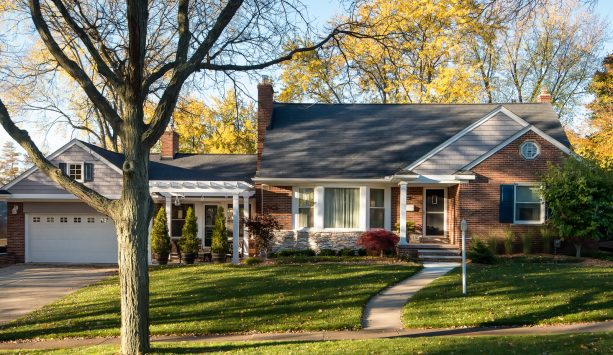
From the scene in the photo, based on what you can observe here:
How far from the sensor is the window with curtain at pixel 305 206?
20.9 metres

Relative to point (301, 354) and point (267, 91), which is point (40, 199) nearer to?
point (267, 91)

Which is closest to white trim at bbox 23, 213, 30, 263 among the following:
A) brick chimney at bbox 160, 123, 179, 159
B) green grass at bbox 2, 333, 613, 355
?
brick chimney at bbox 160, 123, 179, 159

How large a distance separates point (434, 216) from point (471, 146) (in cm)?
299

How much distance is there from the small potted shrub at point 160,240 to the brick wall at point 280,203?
12.3 ft

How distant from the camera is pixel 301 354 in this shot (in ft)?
27.1

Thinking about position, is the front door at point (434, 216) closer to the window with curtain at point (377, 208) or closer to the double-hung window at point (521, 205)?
the window with curtain at point (377, 208)

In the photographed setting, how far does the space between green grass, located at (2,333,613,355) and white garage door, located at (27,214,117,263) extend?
500 inches

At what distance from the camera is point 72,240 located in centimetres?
2195

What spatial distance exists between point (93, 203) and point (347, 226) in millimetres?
13296

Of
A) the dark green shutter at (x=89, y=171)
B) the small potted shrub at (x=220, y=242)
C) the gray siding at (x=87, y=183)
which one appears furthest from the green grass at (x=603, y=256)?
the dark green shutter at (x=89, y=171)

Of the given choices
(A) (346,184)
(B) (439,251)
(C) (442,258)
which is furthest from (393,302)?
(A) (346,184)

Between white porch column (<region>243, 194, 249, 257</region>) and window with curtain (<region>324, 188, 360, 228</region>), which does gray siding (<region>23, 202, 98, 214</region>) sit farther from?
window with curtain (<region>324, 188, 360, 228</region>)

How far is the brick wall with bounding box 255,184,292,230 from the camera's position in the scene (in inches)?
826

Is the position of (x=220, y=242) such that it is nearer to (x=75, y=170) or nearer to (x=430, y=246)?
(x=75, y=170)
